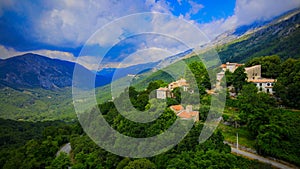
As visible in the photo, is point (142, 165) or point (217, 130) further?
point (217, 130)

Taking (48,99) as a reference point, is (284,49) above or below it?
above

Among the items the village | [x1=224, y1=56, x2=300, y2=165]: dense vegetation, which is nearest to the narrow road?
[x1=224, y1=56, x2=300, y2=165]: dense vegetation

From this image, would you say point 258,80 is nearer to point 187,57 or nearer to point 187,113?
point 187,113

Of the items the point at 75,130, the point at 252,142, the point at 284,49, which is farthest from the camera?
the point at 284,49

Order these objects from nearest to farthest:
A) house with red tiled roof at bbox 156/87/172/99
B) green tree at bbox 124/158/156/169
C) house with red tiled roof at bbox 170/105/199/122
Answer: green tree at bbox 124/158/156/169
house with red tiled roof at bbox 170/105/199/122
house with red tiled roof at bbox 156/87/172/99

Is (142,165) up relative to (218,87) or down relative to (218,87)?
down

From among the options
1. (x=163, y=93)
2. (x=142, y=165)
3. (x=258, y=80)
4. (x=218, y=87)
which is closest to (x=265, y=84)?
(x=258, y=80)

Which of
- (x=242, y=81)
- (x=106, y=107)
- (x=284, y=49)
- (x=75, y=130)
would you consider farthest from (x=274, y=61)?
(x=284, y=49)

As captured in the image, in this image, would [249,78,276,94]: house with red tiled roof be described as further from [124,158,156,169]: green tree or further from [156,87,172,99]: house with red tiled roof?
[124,158,156,169]: green tree

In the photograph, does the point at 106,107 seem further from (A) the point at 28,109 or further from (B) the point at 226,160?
(A) the point at 28,109

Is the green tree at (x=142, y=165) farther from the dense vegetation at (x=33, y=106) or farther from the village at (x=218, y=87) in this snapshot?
the dense vegetation at (x=33, y=106)

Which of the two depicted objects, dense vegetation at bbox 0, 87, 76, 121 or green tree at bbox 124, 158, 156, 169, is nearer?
green tree at bbox 124, 158, 156, 169
